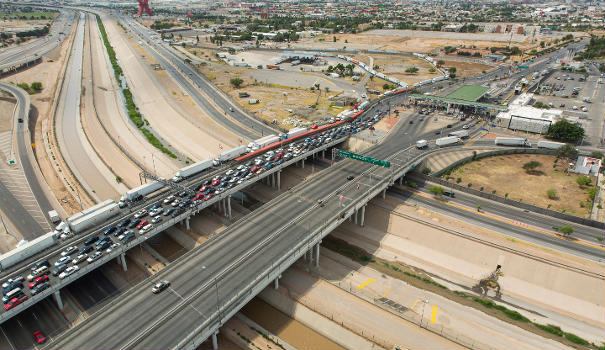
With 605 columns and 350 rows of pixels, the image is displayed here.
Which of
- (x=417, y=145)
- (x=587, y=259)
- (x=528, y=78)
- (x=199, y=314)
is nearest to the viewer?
(x=199, y=314)

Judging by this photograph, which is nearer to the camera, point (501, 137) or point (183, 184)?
point (183, 184)

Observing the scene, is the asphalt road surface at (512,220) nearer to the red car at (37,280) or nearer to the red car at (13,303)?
the red car at (37,280)

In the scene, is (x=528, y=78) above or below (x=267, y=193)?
above

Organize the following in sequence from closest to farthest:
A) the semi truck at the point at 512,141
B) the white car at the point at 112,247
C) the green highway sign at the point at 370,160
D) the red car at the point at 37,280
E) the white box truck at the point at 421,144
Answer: the red car at the point at 37,280 → the white car at the point at 112,247 → the green highway sign at the point at 370,160 → the white box truck at the point at 421,144 → the semi truck at the point at 512,141

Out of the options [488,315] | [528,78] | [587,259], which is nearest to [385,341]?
[488,315]

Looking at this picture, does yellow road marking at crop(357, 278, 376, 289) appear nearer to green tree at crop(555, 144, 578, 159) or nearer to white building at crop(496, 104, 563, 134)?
green tree at crop(555, 144, 578, 159)

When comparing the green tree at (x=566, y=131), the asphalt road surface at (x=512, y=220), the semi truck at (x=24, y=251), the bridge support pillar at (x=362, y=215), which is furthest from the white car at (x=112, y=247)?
the green tree at (x=566, y=131)

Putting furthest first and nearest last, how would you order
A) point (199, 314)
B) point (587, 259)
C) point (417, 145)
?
point (417, 145)
point (587, 259)
point (199, 314)

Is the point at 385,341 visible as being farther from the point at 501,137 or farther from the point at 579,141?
the point at 579,141
